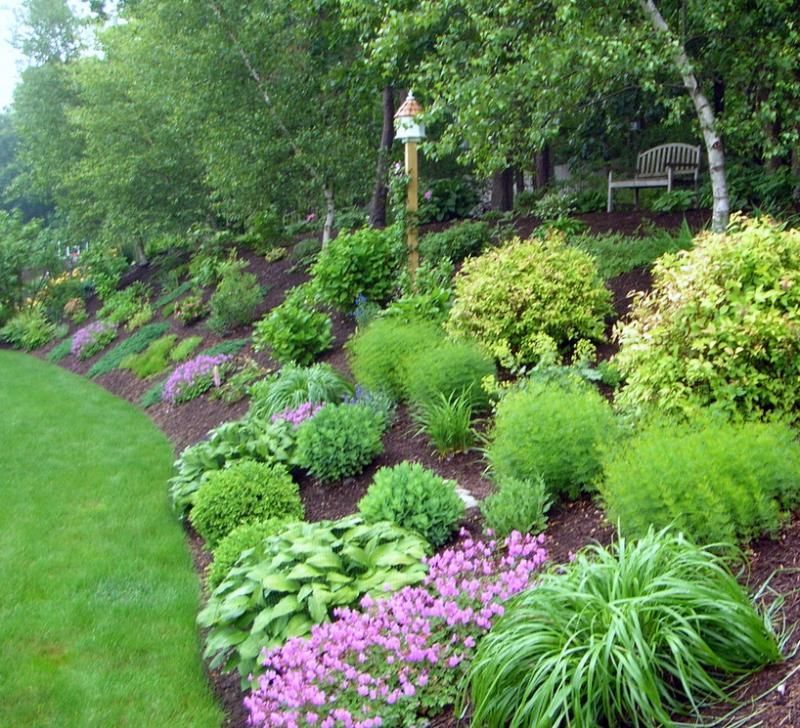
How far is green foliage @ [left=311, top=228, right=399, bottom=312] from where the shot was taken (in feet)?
29.2

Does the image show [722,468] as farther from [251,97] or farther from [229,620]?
[251,97]

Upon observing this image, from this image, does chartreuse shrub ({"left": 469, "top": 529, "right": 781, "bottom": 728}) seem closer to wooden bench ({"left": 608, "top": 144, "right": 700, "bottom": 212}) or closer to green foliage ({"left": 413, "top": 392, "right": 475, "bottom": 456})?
green foliage ({"left": 413, "top": 392, "right": 475, "bottom": 456})

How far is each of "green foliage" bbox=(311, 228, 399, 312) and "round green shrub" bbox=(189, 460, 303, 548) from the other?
12.5 feet

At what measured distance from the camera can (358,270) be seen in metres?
8.92

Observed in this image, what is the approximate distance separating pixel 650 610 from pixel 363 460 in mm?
2992

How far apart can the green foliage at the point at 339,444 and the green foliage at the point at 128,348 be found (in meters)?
7.68

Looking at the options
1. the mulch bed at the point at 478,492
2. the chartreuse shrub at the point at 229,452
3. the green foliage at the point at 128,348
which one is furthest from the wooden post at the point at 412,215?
the green foliage at the point at 128,348

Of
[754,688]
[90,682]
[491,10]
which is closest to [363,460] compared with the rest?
[90,682]

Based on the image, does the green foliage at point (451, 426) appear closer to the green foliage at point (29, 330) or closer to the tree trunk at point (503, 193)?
the tree trunk at point (503, 193)

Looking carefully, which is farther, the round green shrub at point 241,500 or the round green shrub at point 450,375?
the round green shrub at point 450,375

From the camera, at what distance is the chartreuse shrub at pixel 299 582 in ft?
12.1

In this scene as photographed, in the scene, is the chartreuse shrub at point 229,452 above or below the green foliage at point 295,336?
below

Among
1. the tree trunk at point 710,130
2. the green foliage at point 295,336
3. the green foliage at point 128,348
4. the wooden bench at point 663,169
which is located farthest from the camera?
the green foliage at point 128,348

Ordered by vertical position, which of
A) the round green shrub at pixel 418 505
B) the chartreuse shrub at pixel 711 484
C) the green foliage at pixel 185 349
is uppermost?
the chartreuse shrub at pixel 711 484
